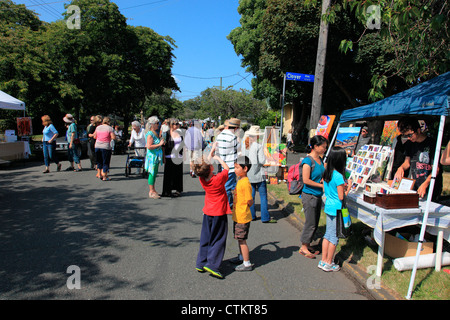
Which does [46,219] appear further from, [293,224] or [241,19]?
[241,19]

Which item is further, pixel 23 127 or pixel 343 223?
pixel 23 127

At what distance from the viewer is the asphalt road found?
3.35 metres

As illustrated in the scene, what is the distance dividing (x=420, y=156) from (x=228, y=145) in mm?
3046

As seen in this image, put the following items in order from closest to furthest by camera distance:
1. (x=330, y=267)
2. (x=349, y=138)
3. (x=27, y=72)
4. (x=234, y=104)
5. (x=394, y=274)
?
(x=394, y=274)
(x=330, y=267)
(x=349, y=138)
(x=27, y=72)
(x=234, y=104)

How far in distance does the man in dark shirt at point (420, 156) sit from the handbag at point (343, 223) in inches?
52.9

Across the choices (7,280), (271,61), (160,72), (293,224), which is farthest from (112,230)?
(160,72)

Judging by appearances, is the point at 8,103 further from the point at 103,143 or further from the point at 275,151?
the point at 275,151

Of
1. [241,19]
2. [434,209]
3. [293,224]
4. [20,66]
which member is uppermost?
[241,19]

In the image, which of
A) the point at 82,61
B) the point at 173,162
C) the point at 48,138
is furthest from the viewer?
the point at 82,61

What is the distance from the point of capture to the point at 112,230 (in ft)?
16.8

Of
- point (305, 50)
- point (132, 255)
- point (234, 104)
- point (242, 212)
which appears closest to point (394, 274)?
point (242, 212)

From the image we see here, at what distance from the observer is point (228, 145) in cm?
554

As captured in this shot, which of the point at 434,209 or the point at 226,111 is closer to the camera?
the point at 434,209
